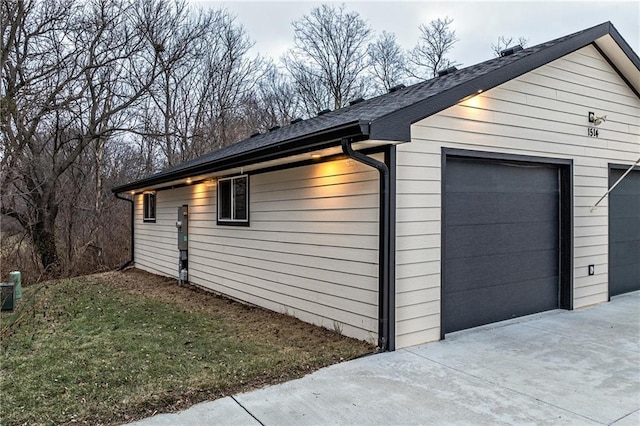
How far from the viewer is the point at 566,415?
289cm

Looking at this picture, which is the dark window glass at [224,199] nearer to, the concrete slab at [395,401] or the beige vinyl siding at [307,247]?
the beige vinyl siding at [307,247]

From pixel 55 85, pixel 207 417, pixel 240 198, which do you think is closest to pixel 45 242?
pixel 55 85

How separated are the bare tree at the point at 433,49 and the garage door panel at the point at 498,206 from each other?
1299 centimetres

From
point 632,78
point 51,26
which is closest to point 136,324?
point 632,78

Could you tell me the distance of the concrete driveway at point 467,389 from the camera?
2.87m

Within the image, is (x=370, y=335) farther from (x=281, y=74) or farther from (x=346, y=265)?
(x=281, y=74)

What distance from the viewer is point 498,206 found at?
531 centimetres

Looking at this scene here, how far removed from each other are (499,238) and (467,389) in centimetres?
247

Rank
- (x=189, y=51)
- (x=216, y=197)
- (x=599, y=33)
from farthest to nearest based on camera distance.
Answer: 1. (x=189, y=51)
2. (x=216, y=197)
3. (x=599, y=33)

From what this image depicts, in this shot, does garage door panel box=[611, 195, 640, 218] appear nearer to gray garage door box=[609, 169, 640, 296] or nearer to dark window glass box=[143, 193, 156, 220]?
gray garage door box=[609, 169, 640, 296]

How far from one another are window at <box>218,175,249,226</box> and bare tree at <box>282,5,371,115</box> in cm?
1158

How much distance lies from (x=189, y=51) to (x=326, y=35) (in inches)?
279

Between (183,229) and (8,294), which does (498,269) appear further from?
(8,294)

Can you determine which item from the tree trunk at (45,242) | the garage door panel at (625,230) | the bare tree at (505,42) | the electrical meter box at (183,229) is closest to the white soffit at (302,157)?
the electrical meter box at (183,229)
